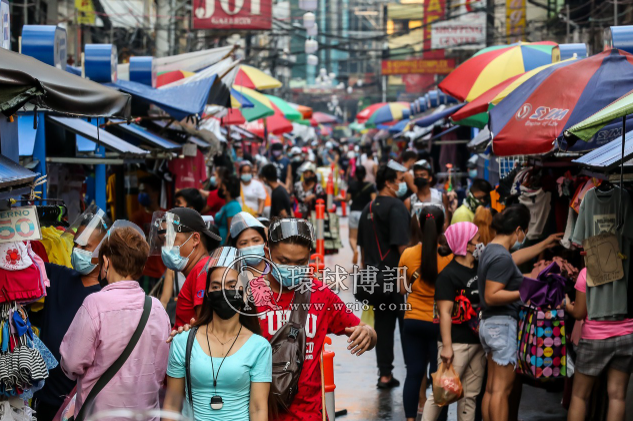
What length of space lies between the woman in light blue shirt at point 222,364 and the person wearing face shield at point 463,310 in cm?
275

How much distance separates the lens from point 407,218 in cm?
902

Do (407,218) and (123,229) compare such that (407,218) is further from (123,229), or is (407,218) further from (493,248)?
(123,229)

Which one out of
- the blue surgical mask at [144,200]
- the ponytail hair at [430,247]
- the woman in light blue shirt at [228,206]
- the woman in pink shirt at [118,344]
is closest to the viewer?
the woman in pink shirt at [118,344]

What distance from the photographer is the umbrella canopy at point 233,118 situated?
16.1 meters

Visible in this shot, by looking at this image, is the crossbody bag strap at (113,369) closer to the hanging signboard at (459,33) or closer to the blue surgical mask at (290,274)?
the blue surgical mask at (290,274)

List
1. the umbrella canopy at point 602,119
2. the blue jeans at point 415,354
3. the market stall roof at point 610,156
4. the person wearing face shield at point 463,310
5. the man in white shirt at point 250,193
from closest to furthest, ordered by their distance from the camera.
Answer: the umbrella canopy at point 602,119 < the market stall roof at point 610,156 < the person wearing face shield at point 463,310 < the blue jeans at point 415,354 < the man in white shirt at point 250,193

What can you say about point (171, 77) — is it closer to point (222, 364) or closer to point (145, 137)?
point (145, 137)

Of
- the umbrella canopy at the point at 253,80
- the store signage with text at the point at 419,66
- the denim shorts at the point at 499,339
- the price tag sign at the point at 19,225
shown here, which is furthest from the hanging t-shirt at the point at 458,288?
the store signage with text at the point at 419,66

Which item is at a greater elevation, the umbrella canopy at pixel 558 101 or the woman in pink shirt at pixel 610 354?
the umbrella canopy at pixel 558 101

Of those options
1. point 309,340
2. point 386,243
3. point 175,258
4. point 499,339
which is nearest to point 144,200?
point 386,243

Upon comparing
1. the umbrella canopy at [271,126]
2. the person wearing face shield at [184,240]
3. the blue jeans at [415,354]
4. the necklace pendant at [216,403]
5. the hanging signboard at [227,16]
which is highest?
the hanging signboard at [227,16]

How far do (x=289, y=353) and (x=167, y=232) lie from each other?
2155 millimetres

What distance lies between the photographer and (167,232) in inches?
233

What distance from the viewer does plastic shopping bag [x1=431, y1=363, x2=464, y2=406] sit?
611 centimetres
